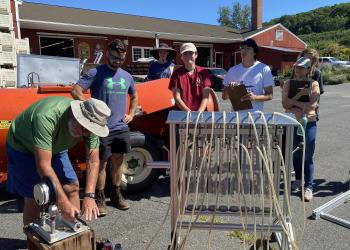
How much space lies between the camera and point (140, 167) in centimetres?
454

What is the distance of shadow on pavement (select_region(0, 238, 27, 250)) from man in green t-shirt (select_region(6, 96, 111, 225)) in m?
0.56

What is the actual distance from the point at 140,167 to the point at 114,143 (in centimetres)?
74

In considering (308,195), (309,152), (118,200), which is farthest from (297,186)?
(118,200)

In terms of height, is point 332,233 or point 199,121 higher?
point 199,121

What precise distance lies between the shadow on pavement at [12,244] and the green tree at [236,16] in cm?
8413

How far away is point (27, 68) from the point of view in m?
4.82

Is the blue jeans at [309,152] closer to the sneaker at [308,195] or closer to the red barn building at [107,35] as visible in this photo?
the sneaker at [308,195]

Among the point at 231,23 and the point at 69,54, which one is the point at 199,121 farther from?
the point at 231,23

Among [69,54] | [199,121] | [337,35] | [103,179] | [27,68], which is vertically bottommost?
[103,179]

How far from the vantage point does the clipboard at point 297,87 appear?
432cm

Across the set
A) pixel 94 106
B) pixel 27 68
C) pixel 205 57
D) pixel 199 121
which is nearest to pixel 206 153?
pixel 199 121

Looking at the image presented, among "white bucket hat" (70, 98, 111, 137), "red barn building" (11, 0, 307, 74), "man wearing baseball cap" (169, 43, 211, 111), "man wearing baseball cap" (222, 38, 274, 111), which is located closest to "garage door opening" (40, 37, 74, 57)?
"red barn building" (11, 0, 307, 74)

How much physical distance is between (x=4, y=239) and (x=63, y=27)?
664 inches

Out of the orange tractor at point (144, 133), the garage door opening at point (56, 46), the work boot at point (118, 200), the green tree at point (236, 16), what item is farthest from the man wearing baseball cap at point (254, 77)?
the green tree at point (236, 16)
